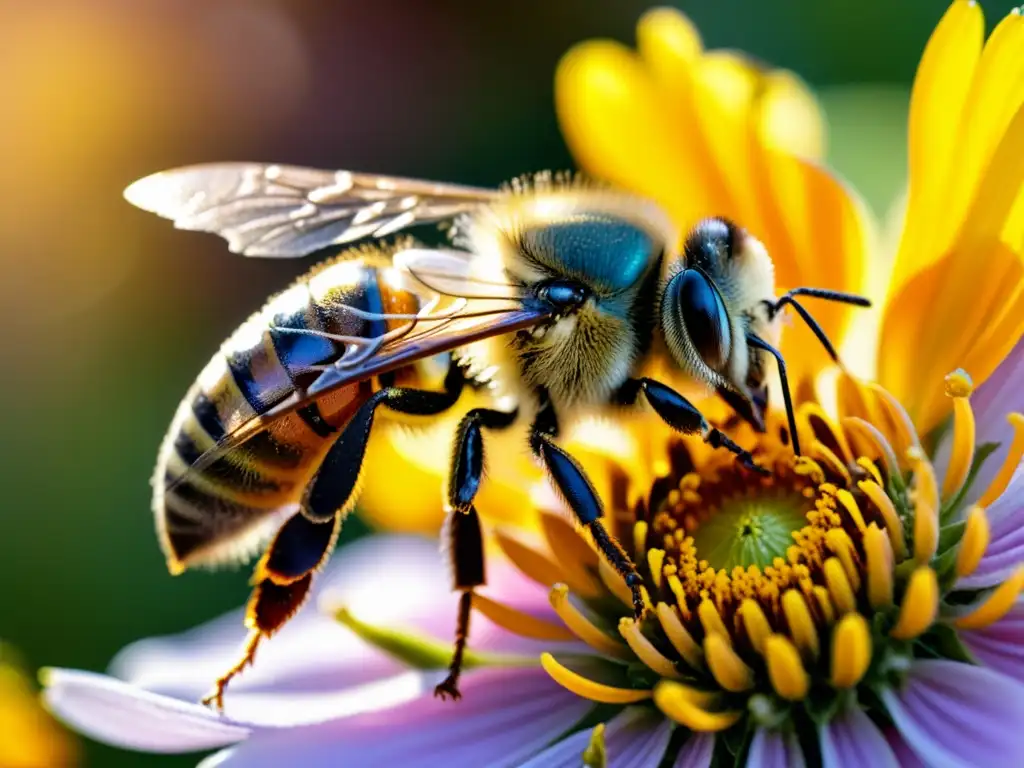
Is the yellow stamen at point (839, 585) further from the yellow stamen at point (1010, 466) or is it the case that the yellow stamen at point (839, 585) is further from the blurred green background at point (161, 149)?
the blurred green background at point (161, 149)

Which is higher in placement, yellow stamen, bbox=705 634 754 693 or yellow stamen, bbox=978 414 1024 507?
yellow stamen, bbox=978 414 1024 507

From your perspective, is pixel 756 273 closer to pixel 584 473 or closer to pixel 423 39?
pixel 584 473

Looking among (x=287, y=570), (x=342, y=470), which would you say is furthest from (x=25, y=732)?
(x=342, y=470)

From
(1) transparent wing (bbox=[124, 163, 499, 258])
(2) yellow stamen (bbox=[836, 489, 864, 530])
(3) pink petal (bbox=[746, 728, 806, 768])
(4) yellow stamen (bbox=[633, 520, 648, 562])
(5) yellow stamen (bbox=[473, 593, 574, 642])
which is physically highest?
(1) transparent wing (bbox=[124, 163, 499, 258])

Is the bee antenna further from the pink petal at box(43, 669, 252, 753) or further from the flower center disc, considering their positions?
the pink petal at box(43, 669, 252, 753)

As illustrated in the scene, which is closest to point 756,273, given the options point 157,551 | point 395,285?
point 395,285

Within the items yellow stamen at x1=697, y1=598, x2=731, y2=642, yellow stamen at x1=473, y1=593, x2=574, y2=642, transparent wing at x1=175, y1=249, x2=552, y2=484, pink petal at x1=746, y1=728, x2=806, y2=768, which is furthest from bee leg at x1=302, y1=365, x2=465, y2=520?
pink petal at x1=746, y1=728, x2=806, y2=768

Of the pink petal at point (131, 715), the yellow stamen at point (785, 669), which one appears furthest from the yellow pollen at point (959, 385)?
the pink petal at point (131, 715)
